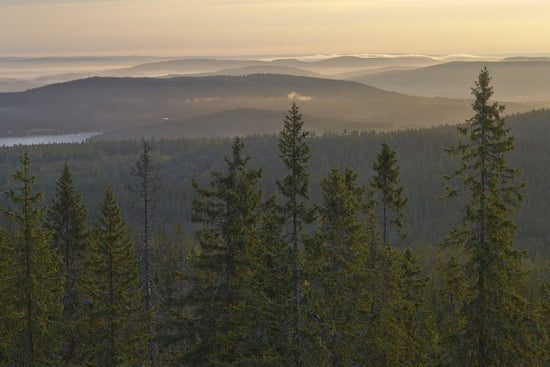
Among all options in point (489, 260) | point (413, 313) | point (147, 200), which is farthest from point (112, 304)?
point (489, 260)

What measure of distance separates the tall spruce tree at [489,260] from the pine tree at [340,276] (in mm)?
3945

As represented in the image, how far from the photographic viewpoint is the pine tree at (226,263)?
80.8ft

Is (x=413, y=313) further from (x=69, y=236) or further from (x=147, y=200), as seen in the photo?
(x=69, y=236)

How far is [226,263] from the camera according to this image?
82.6ft

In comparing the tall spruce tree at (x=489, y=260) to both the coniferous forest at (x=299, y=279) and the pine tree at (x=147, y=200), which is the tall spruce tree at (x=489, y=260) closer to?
the coniferous forest at (x=299, y=279)

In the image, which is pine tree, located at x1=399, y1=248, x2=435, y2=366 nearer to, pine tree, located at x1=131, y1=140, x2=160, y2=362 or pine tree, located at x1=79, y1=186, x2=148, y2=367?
pine tree, located at x1=79, y1=186, x2=148, y2=367

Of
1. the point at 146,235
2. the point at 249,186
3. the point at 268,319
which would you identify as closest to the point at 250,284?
the point at 268,319

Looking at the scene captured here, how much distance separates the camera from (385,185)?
30219 millimetres

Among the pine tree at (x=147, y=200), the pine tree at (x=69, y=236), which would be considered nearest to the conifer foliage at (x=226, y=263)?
the pine tree at (x=147, y=200)

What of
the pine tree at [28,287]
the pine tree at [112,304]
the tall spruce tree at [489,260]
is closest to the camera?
the tall spruce tree at [489,260]

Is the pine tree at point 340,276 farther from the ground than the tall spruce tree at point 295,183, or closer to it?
closer to it

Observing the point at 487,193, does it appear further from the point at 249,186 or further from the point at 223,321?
the point at 223,321

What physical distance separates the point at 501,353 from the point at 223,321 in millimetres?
10365

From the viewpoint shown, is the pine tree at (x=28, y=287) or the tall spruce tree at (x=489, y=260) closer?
the tall spruce tree at (x=489, y=260)
